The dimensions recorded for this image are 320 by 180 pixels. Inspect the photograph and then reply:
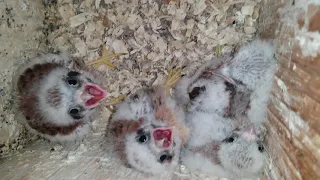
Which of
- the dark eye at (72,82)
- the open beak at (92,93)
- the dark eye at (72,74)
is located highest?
the dark eye at (72,74)

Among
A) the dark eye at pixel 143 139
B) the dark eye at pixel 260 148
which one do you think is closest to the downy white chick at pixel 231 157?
the dark eye at pixel 260 148

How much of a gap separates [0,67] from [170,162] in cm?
100

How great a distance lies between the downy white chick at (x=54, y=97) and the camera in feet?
6.64

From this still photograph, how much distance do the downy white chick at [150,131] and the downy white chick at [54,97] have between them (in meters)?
0.19

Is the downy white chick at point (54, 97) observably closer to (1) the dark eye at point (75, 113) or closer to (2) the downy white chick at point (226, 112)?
(1) the dark eye at point (75, 113)

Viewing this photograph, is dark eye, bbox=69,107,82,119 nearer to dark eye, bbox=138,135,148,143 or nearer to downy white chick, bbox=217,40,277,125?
dark eye, bbox=138,135,148,143

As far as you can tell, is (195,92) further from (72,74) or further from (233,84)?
(72,74)

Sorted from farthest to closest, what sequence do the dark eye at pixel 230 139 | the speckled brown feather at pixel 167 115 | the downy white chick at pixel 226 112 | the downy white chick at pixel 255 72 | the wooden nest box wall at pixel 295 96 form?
the speckled brown feather at pixel 167 115
the dark eye at pixel 230 139
the downy white chick at pixel 226 112
the downy white chick at pixel 255 72
the wooden nest box wall at pixel 295 96

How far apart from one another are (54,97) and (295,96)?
125 centimetres

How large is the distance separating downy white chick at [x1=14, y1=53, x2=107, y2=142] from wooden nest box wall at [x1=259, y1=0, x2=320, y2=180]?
0.91 meters

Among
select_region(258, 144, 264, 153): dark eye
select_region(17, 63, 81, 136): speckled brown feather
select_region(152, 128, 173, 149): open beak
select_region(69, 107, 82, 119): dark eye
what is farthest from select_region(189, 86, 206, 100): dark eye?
select_region(17, 63, 81, 136): speckled brown feather

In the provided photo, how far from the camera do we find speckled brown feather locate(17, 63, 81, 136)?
2049 millimetres

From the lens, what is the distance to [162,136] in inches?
76.0

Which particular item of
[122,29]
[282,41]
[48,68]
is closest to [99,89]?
[48,68]
